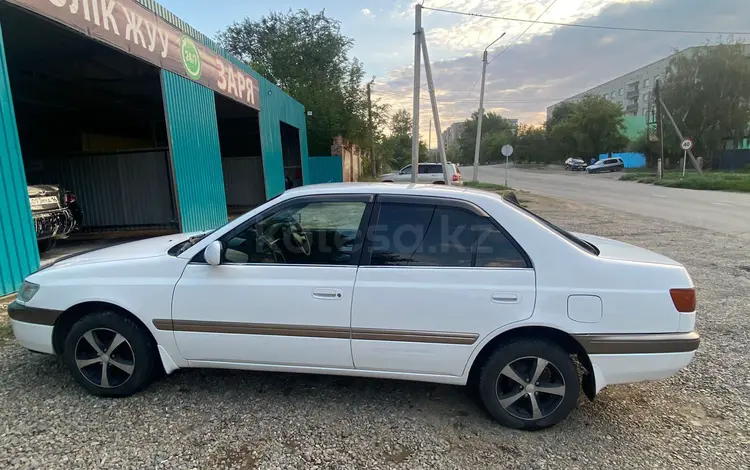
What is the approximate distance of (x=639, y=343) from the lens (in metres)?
2.45

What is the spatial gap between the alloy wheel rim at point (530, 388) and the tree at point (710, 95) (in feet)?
146

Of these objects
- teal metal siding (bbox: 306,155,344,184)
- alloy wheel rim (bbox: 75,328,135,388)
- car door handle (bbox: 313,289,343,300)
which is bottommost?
alloy wheel rim (bbox: 75,328,135,388)

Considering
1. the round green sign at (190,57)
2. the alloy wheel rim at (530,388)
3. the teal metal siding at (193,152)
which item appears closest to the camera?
the alloy wheel rim at (530,388)

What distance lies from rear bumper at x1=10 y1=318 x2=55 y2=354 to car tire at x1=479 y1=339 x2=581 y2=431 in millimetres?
3170

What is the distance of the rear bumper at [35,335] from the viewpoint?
2.96 meters

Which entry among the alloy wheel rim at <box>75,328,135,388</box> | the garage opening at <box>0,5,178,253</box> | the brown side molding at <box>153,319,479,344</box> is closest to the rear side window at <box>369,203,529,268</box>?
the brown side molding at <box>153,319,479,344</box>

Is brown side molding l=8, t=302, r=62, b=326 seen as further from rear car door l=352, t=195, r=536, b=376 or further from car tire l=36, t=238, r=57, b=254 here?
car tire l=36, t=238, r=57, b=254

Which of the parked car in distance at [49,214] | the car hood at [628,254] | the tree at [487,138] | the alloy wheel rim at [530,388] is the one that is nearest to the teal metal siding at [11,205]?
the parked car in distance at [49,214]

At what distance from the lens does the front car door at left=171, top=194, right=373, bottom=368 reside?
106 inches

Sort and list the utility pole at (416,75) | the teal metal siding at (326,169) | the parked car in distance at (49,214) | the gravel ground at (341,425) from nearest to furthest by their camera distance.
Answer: the gravel ground at (341,425), the parked car in distance at (49,214), the utility pole at (416,75), the teal metal siding at (326,169)

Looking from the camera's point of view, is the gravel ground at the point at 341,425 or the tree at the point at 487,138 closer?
the gravel ground at the point at 341,425

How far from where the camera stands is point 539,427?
8.55 ft

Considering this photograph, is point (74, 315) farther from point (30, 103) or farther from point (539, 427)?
point (30, 103)

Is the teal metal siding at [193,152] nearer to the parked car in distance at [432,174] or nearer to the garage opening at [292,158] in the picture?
the garage opening at [292,158]
